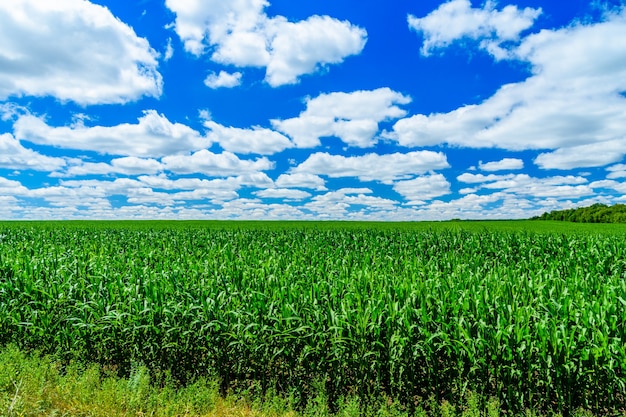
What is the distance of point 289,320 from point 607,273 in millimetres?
12177

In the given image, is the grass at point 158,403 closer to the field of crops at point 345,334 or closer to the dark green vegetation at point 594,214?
the field of crops at point 345,334

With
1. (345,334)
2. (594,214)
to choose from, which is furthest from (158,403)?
(594,214)

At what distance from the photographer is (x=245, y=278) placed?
8750 millimetres

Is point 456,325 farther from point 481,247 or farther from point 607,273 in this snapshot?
point 481,247

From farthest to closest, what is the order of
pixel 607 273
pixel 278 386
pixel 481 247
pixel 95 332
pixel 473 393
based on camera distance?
pixel 481 247, pixel 607 273, pixel 95 332, pixel 278 386, pixel 473 393

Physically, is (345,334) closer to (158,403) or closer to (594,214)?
(158,403)

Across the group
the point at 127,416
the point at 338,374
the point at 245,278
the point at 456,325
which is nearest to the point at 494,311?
the point at 456,325

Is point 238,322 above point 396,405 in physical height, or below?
above

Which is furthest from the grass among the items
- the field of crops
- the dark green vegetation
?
the dark green vegetation

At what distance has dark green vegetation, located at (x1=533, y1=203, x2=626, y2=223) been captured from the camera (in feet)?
240

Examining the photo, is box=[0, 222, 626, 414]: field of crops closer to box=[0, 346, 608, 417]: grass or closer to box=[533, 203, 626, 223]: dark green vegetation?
box=[0, 346, 608, 417]: grass

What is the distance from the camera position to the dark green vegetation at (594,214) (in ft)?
240

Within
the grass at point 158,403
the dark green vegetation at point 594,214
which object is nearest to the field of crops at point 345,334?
the grass at point 158,403

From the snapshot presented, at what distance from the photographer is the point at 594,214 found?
7906 centimetres
